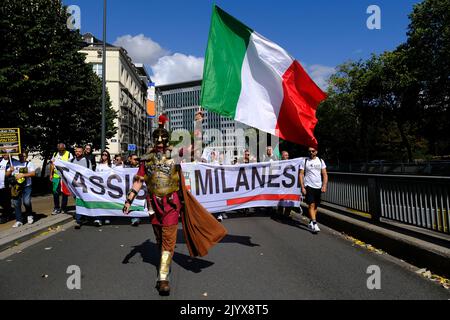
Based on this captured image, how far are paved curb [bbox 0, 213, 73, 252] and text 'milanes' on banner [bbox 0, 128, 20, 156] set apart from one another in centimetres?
181

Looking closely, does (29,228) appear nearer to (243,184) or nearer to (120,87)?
(243,184)

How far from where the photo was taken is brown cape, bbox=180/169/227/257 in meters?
5.09

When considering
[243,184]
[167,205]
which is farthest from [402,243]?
[243,184]

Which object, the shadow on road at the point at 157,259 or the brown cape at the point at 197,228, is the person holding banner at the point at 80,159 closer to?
the shadow on road at the point at 157,259

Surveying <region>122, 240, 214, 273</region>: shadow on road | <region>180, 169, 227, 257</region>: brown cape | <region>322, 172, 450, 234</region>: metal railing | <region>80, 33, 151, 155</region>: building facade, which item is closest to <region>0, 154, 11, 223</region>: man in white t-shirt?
<region>122, 240, 214, 273</region>: shadow on road

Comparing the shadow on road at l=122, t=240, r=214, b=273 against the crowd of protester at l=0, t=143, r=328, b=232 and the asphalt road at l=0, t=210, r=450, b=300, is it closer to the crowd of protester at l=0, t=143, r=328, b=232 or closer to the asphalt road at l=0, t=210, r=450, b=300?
the asphalt road at l=0, t=210, r=450, b=300

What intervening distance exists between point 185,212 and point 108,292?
134cm

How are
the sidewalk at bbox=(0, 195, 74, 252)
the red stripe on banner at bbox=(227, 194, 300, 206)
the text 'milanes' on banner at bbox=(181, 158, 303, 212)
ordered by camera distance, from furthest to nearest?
the red stripe on banner at bbox=(227, 194, 300, 206), the text 'milanes' on banner at bbox=(181, 158, 303, 212), the sidewalk at bbox=(0, 195, 74, 252)

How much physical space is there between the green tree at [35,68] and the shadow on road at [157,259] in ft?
33.9

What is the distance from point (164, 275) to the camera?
4.43 metres

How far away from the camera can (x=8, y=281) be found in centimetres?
487

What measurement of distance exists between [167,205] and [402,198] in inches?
164

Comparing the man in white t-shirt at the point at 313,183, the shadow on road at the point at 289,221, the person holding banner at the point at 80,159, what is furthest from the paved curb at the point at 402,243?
the person holding banner at the point at 80,159

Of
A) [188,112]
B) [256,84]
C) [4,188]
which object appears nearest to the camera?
[256,84]
